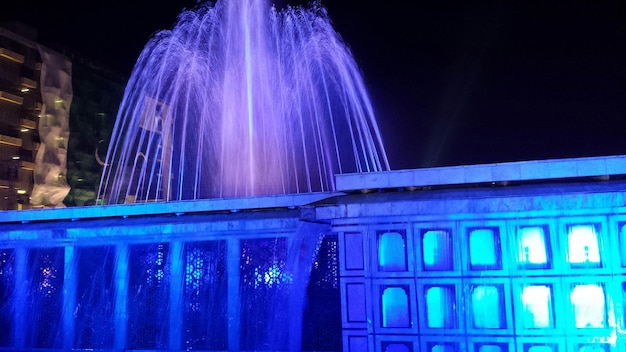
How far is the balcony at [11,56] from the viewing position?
46.4 metres

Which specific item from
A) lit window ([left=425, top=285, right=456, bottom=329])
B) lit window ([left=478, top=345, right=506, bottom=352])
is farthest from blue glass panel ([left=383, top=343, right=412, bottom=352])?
lit window ([left=478, top=345, right=506, bottom=352])

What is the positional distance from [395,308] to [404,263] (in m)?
0.87

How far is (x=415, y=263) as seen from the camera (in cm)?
1131

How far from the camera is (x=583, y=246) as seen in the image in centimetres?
1057

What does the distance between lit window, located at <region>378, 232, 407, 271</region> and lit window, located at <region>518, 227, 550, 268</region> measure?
2153mm

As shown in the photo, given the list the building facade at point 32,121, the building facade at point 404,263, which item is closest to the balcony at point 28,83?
the building facade at point 32,121

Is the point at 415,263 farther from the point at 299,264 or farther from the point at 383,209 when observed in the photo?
the point at 299,264

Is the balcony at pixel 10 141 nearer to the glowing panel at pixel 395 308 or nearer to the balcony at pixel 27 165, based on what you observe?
the balcony at pixel 27 165

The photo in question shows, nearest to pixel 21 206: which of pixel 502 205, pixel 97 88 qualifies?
pixel 97 88

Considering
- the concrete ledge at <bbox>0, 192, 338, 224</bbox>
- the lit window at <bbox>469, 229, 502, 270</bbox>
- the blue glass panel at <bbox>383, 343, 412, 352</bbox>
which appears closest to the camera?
the lit window at <bbox>469, 229, 502, 270</bbox>

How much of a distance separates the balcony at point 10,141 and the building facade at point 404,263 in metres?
36.5

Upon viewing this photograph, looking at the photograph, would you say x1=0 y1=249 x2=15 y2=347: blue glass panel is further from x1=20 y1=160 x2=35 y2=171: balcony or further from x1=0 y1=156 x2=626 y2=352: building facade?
x1=20 y1=160 x2=35 y2=171: balcony

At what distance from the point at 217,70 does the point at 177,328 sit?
12.2 m

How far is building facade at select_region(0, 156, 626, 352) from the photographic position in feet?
34.5
